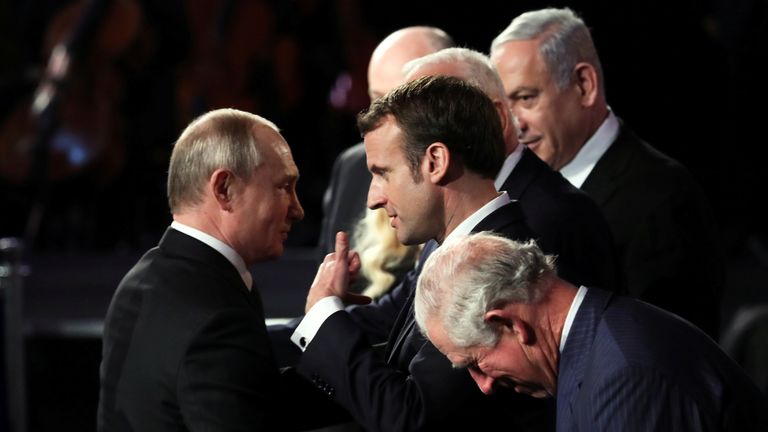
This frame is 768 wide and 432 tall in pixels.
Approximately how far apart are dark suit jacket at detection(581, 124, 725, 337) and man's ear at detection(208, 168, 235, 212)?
3.68 feet

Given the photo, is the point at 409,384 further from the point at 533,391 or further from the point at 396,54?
the point at 396,54

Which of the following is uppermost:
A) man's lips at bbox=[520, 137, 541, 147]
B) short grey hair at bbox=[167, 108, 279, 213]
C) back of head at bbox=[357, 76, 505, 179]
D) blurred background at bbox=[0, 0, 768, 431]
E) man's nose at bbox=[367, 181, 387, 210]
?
back of head at bbox=[357, 76, 505, 179]

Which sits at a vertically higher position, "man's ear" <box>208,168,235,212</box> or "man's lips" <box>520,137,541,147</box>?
"man's ear" <box>208,168,235,212</box>

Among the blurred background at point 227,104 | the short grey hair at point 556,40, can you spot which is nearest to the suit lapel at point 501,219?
the short grey hair at point 556,40

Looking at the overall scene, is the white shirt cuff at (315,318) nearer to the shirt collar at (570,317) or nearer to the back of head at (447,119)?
the back of head at (447,119)

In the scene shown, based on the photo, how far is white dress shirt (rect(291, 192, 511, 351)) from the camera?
2314 mm

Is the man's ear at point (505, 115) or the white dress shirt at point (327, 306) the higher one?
the man's ear at point (505, 115)

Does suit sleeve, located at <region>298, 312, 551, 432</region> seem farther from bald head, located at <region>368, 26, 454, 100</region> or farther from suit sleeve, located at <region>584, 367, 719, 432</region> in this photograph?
bald head, located at <region>368, 26, 454, 100</region>

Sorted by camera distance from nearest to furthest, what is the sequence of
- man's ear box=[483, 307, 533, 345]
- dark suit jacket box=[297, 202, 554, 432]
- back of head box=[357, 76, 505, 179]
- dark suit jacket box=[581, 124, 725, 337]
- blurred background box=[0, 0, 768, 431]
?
man's ear box=[483, 307, 533, 345], dark suit jacket box=[297, 202, 554, 432], back of head box=[357, 76, 505, 179], dark suit jacket box=[581, 124, 725, 337], blurred background box=[0, 0, 768, 431]

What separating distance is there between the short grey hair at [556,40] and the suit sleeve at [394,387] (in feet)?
4.15

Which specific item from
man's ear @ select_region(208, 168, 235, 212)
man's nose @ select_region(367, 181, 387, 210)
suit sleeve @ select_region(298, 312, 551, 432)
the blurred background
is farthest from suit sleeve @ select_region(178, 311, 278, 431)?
the blurred background

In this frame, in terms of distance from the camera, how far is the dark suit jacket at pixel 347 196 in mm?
3521

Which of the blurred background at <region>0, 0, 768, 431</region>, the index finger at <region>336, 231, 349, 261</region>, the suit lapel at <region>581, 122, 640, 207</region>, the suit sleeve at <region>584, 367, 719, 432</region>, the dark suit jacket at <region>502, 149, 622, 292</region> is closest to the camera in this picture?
the suit sleeve at <region>584, 367, 719, 432</region>

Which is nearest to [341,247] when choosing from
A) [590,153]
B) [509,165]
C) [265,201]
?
[265,201]
